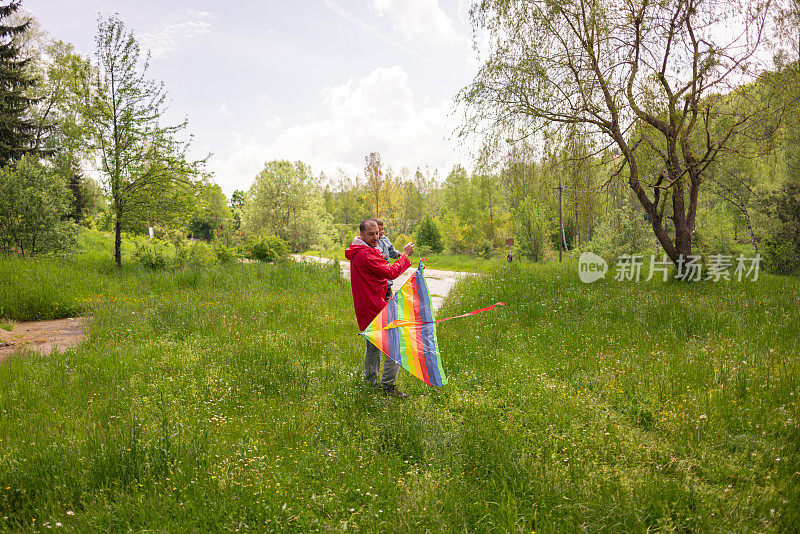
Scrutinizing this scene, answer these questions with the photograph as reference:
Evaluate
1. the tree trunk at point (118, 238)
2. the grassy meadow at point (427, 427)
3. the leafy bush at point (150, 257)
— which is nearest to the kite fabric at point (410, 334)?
the grassy meadow at point (427, 427)

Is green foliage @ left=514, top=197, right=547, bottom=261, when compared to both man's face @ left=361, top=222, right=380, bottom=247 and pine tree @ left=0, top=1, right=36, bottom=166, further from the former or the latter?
pine tree @ left=0, top=1, right=36, bottom=166

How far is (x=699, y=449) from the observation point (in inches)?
160

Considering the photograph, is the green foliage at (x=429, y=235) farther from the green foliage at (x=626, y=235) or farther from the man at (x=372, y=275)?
the man at (x=372, y=275)

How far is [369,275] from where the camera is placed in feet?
18.1

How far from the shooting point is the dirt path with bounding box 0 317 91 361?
26.0ft

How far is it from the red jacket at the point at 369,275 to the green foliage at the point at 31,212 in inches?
556

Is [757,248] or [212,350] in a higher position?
[757,248]

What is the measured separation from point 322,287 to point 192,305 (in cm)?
428

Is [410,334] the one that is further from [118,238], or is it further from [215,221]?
[215,221]

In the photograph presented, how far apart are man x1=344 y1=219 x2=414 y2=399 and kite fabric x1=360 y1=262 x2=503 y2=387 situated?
0.31 metres

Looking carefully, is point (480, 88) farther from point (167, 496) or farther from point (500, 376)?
point (167, 496)

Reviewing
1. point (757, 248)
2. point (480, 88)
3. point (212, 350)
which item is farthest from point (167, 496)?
point (757, 248)

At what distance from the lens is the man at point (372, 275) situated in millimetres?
5375

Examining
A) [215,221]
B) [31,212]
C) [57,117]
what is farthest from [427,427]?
[215,221]
